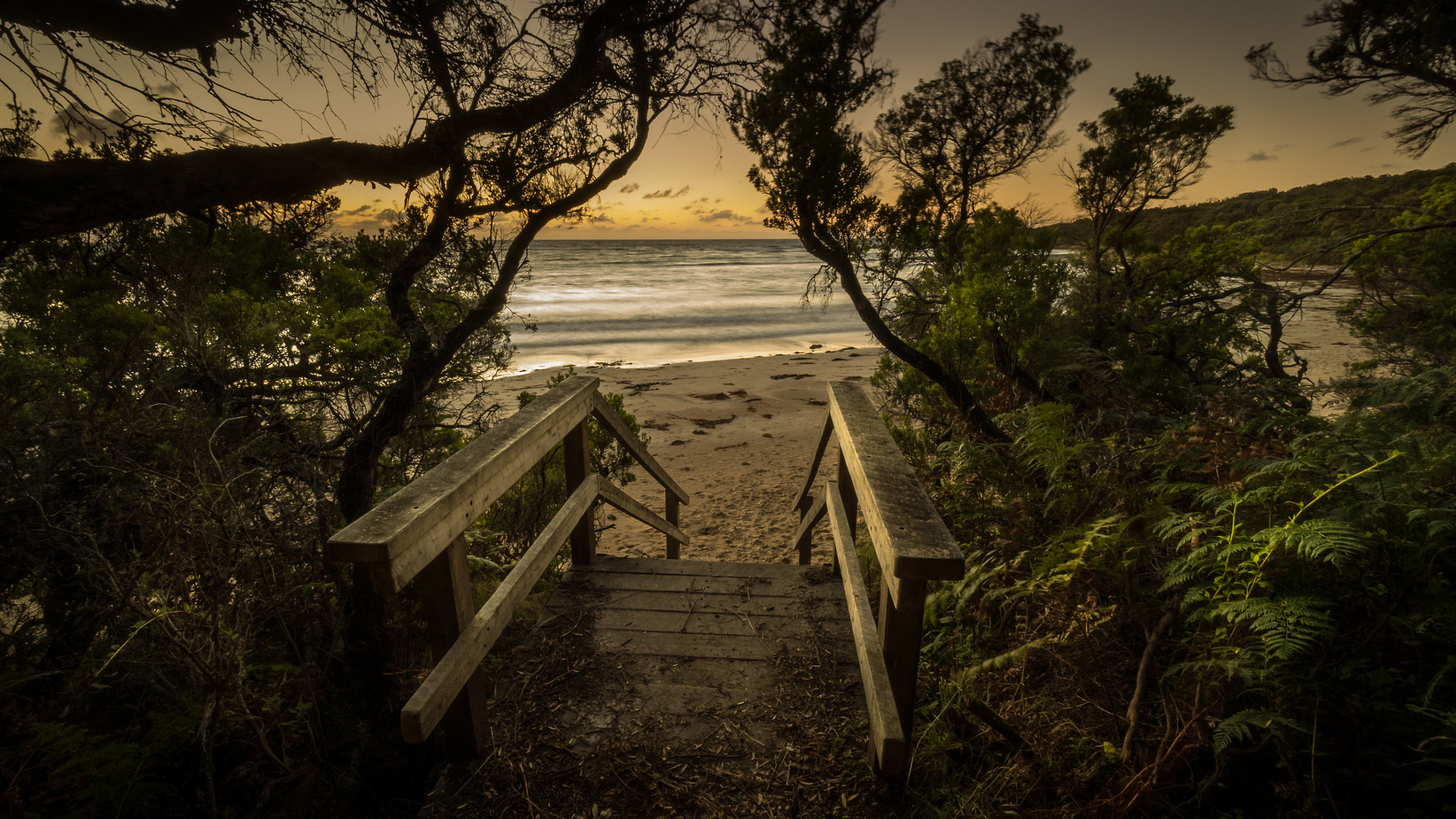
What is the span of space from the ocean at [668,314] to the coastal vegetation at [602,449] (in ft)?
6.62

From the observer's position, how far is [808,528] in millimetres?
4207

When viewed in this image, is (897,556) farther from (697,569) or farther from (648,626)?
(697,569)

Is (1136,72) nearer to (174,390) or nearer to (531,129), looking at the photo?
(531,129)

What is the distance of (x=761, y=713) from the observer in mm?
2342

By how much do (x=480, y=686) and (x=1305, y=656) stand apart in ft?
9.17

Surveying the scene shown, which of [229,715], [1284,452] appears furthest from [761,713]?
[1284,452]

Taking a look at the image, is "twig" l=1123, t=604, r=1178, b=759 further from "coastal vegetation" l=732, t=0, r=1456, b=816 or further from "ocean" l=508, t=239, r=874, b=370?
"ocean" l=508, t=239, r=874, b=370

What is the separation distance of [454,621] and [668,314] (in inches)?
1109

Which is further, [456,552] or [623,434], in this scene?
[623,434]

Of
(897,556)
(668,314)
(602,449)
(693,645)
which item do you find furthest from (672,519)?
(668,314)

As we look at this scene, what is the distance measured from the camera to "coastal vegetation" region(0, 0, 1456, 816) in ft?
6.46

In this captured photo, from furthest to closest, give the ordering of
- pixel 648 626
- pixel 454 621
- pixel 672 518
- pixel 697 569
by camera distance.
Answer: pixel 672 518, pixel 697 569, pixel 648 626, pixel 454 621

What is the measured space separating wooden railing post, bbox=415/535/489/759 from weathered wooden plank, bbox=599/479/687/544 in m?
1.66

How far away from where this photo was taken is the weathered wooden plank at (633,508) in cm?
380
